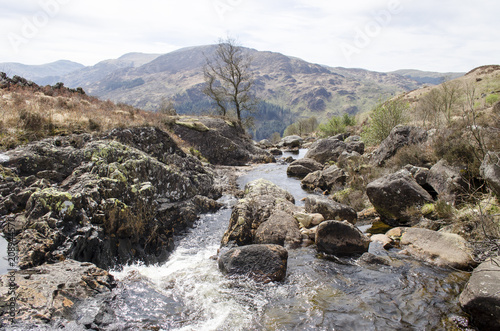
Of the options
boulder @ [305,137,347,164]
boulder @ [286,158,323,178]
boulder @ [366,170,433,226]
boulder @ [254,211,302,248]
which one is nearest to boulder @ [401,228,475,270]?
boulder @ [366,170,433,226]

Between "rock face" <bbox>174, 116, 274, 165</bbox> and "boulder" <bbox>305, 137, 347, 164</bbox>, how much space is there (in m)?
6.37

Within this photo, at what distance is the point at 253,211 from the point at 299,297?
521 centimetres

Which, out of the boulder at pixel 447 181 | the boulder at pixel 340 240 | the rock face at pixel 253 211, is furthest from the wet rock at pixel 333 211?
the boulder at pixel 447 181

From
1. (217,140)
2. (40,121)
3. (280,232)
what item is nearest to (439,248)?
(280,232)

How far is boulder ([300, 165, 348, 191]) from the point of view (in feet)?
60.0

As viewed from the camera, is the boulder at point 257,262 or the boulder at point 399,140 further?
the boulder at point 399,140

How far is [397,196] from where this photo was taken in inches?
451

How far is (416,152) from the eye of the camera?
14523mm

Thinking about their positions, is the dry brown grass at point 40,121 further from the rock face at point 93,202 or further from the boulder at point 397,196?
the boulder at point 397,196

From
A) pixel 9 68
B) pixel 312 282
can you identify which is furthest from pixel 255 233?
pixel 9 68

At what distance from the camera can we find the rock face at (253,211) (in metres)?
10.3

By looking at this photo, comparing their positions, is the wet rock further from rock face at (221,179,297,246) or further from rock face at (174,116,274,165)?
rock face at (174,116,274,165)

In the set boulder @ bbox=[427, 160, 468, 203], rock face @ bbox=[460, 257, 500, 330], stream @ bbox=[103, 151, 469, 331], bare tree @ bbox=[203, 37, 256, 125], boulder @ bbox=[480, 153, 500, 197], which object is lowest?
stream @ bbox=[103, 151, 469, 331]

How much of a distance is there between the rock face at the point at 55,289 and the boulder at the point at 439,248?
30.0 feet
